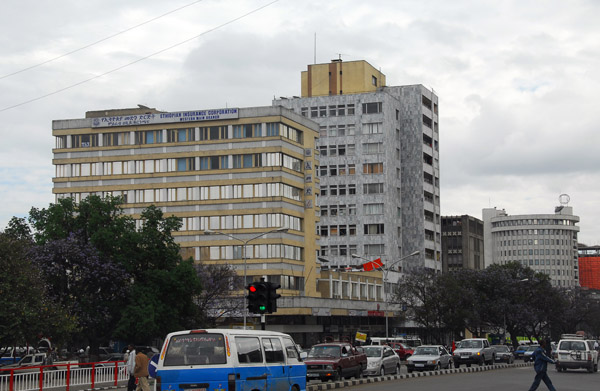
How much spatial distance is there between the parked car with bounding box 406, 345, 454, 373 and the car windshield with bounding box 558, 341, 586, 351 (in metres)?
6.18

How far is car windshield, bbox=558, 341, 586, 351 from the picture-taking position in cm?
4366

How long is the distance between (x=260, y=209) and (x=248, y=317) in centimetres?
1197

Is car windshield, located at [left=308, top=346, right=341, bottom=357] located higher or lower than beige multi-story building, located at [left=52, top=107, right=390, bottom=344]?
lower

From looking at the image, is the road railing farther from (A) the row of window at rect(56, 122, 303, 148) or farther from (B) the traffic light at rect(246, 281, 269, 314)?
(A) the row of window at rect(56, 122, 303, 148)

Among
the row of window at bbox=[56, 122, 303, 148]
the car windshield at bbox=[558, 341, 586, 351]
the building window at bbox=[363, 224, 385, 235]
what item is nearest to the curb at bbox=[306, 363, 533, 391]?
the car windshield at bbox=[558, 341, 586, 351]

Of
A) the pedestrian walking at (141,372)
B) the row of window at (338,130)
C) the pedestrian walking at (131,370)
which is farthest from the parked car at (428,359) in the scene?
the row of window at (338,130)

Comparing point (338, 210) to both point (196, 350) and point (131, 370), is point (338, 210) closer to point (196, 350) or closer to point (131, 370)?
point (131, 370)

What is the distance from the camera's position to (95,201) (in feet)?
177

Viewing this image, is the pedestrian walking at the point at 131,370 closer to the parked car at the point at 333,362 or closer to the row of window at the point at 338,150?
the parked car at the point at 333,362

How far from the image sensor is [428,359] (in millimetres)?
44438

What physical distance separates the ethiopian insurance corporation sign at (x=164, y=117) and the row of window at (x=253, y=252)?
43.1 feet

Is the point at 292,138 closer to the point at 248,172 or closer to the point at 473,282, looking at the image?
the point at 248,172

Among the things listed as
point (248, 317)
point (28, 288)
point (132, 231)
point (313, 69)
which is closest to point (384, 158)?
point (313, 69)

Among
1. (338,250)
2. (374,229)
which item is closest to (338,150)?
(374,229)
